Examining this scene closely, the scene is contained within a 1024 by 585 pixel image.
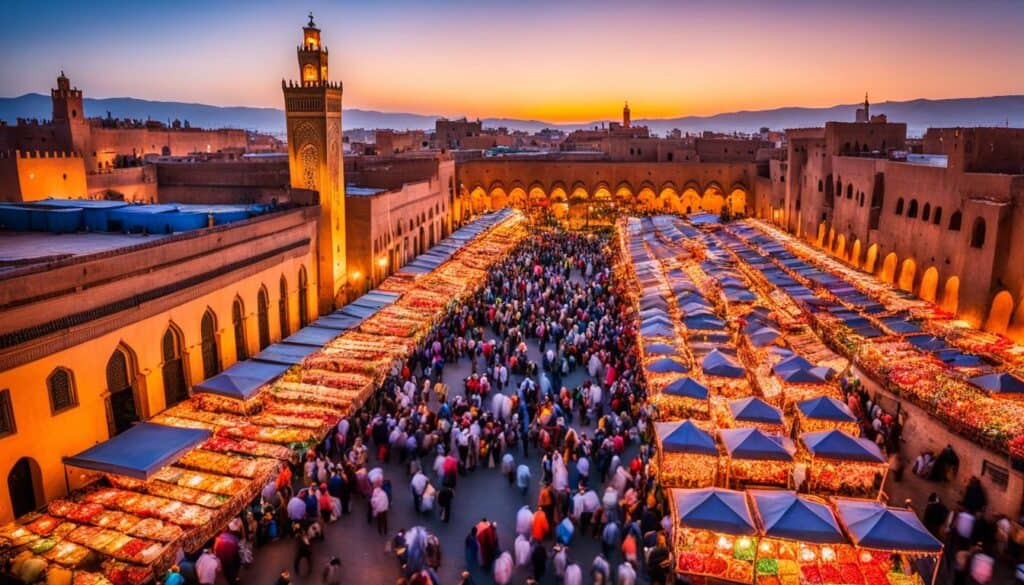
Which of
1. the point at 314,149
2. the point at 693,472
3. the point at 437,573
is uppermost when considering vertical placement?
the point at 314,149

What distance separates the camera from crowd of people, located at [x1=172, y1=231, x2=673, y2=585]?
1053cm

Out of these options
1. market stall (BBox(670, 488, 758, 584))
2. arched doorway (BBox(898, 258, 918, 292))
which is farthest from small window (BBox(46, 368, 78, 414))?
arched doorway (BBox(898, 258, 918, 292))

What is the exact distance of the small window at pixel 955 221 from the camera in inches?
773

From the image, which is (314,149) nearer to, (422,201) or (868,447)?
(422,201)

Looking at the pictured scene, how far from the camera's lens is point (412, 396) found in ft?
54.2

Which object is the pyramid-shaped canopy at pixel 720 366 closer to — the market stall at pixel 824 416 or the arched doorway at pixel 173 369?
the market stall at pixel 824 416

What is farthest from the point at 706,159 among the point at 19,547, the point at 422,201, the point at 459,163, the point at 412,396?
the point at 19,547

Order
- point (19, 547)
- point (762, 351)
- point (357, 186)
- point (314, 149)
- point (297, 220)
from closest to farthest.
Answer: point (19, 547) < point (762, 351) < point (297, 220) < point (314, 149) < point (357, 186)

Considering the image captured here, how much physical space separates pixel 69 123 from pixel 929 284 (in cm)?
4711

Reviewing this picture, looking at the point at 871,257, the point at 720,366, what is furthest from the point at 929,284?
the point at 720,366

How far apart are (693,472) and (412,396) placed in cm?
720

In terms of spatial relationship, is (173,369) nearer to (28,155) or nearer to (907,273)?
(907,273)

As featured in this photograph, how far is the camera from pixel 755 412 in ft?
41.4

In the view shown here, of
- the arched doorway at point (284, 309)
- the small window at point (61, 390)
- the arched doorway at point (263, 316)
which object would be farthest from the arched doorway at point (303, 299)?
the small window at point (61, 390)
